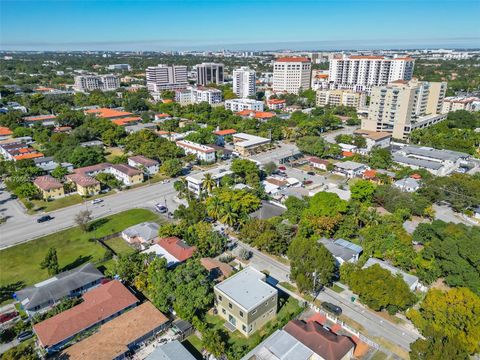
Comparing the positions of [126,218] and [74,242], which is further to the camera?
[126,218]

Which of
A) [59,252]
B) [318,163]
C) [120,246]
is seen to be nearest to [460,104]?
[318,163]

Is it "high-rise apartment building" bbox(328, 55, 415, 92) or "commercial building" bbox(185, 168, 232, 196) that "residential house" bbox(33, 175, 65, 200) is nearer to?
"commercial building" bbox(185, 168, 232, 196)

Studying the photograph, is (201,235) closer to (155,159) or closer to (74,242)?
(74,242)

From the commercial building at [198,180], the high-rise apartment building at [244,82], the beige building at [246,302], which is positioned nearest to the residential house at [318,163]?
the commercial building at [198,180]

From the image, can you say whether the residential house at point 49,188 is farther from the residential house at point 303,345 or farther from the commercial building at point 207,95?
the commercial building at point 207,95

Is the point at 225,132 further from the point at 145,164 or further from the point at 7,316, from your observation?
the point at 7,316

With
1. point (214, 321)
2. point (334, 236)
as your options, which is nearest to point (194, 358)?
point (214, 321)
